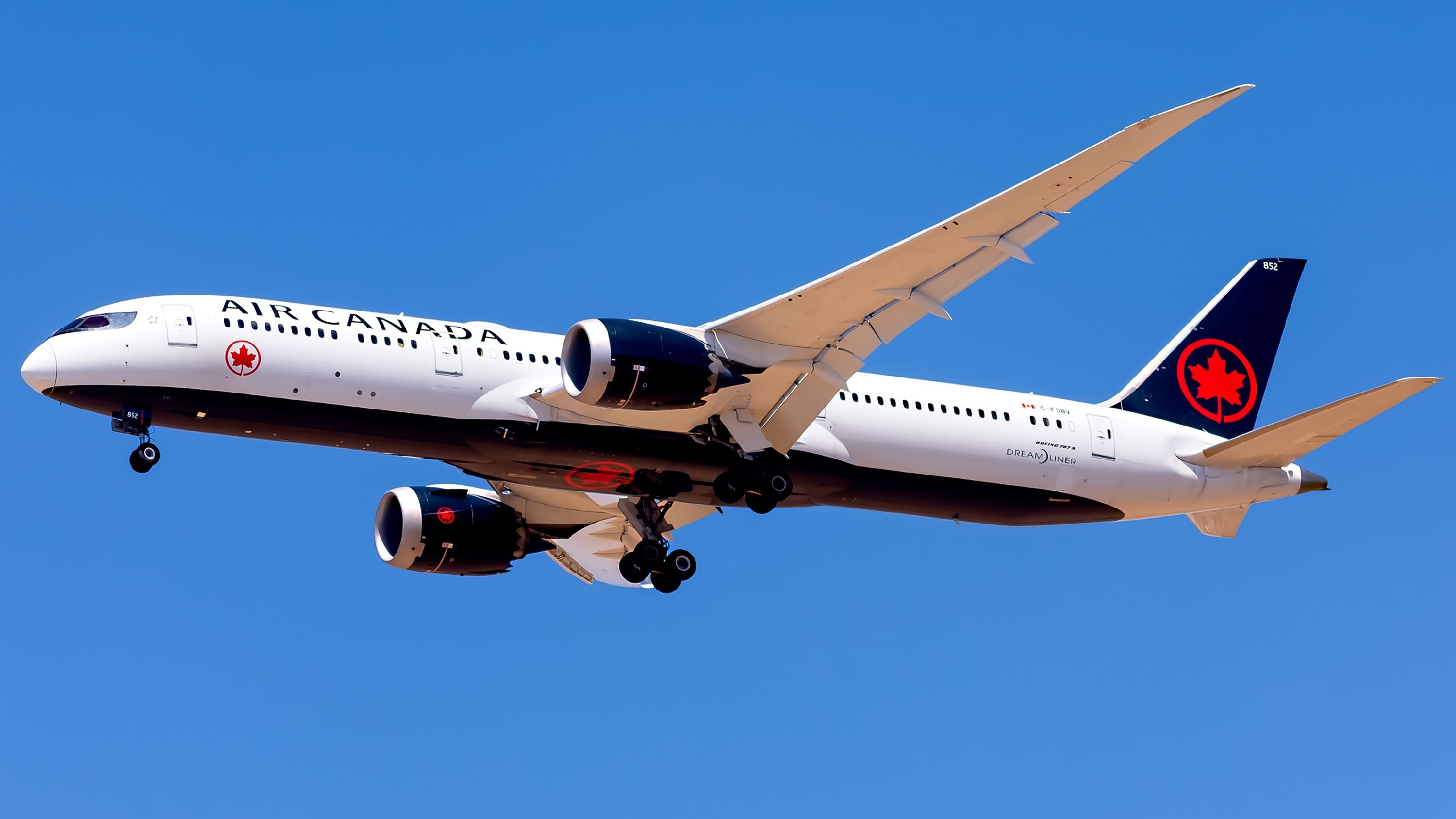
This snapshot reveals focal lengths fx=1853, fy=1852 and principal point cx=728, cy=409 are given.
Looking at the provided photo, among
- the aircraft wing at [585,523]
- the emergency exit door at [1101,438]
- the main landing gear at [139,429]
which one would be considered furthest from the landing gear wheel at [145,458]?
the emergency exit door at [1101,438]

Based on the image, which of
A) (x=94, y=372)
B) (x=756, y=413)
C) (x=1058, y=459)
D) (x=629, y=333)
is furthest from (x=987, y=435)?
(x=94, y=372)

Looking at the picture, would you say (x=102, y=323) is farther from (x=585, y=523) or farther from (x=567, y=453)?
(x=585, y=523)

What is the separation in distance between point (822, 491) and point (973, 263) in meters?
6.44

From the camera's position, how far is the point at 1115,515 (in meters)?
39.2

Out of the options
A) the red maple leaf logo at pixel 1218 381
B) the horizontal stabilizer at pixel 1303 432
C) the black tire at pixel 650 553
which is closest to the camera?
the horizontal stabilizer at pixel 1303 432

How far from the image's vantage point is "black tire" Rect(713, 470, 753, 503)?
3512 cm

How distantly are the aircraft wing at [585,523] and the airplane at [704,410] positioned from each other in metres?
0.07

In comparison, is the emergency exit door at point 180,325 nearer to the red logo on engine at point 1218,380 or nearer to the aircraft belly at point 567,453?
the aircraft belly at point 567,453

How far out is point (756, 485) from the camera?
3512cm

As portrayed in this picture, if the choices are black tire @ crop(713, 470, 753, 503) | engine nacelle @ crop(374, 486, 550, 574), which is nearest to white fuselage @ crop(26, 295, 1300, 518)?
black tire @ crop(713, 470, 753, 503)

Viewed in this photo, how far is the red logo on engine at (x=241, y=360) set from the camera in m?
31.9

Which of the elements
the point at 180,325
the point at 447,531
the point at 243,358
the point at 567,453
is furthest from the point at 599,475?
the point at 180,325

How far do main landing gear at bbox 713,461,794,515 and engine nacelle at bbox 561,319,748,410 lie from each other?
261 centimetres

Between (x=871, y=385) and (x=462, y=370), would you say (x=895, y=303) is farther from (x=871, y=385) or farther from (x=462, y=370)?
(x=462, y=370)
